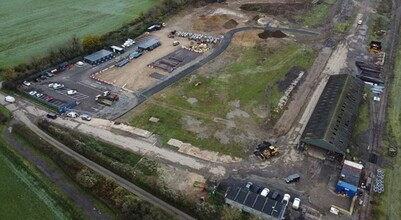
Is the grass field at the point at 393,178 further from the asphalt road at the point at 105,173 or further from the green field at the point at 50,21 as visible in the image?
the green field at the point at 50,21

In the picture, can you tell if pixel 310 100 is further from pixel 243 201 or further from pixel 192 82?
pixel 243 201

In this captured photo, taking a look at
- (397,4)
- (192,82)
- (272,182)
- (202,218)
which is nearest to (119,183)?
(202,218)

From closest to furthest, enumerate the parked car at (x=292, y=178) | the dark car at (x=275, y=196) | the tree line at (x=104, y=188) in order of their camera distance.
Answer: the tree line at (x=104, y=188)
the dark car at (x=275, y=196)
the parked car at (x=292, y=178)

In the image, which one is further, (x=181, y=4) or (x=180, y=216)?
(x=181, y=4)

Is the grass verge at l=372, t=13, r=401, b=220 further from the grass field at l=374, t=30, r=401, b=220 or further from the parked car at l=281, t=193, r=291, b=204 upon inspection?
the parked car at l=281, t=193, r=291, b=204

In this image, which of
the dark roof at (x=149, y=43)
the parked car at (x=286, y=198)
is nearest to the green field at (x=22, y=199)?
the parked car at (x=286, y=198)

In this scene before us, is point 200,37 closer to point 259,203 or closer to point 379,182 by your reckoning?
point 259,203

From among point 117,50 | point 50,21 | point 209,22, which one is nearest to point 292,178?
point 117,50
